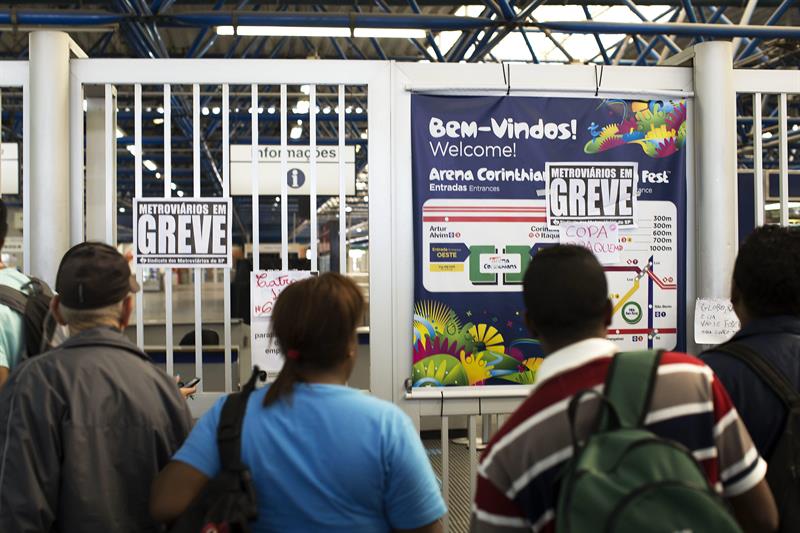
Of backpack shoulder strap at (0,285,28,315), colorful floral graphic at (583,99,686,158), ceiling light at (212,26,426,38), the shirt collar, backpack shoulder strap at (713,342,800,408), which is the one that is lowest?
backpack shoulder strap at (713,342,800,408)

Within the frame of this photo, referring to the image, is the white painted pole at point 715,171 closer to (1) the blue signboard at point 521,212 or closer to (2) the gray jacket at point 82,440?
(1) the blue signboard at point 521,212

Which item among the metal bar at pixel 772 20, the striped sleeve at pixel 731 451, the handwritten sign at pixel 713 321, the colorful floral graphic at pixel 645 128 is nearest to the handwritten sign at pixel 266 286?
the colorful floral graphic at pixel 645 128

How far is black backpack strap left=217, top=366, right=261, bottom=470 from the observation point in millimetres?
1562

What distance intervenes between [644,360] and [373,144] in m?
1.93

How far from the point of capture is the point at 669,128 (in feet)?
10.7

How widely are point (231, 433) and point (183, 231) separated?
5.46 feet

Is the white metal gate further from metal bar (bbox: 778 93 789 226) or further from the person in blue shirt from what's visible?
metal bar (bbox: 778 93 789 226)

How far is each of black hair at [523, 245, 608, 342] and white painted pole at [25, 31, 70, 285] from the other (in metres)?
2.26

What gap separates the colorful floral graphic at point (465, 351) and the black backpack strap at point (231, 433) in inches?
59.8

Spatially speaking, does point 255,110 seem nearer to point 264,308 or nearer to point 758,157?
point 264,308

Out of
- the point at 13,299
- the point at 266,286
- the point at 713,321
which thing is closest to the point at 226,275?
the point at 266,286

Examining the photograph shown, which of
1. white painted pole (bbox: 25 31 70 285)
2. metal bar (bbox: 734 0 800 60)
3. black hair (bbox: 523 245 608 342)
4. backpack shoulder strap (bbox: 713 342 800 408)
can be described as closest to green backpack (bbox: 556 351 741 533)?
black hair (bbox: 523 245 608 342)

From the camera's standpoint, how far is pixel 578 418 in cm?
139

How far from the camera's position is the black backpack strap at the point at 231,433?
1562 millimetres
